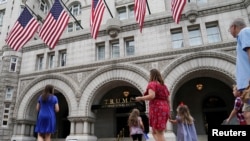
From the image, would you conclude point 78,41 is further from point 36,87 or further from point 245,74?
point 245,74

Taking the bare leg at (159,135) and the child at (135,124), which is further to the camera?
the child at (135,124)

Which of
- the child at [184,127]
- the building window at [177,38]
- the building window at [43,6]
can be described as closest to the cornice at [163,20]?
the building window at [177,38]

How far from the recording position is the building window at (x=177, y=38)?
16.0 m

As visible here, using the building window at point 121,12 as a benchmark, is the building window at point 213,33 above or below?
below

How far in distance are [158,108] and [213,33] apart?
39.2ft

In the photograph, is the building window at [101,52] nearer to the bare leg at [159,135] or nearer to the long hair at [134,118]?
the long hair at [134,118]

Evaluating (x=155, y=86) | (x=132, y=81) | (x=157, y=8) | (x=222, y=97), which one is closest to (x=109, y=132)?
(x=132, y=81)

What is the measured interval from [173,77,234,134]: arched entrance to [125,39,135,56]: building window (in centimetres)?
537

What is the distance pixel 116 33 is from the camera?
17.5 meters

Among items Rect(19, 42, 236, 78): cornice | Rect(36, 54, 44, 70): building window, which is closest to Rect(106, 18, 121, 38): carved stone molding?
Rect(19, 42, 236, 78): cornice

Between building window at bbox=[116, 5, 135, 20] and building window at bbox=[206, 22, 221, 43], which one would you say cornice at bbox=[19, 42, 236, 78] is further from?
building window at bbox=[116, 5, 135, 20]

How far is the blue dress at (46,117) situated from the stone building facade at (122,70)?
362 inches

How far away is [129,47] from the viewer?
17547 millimetres

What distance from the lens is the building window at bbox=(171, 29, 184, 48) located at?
52.4 feet
